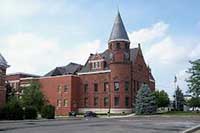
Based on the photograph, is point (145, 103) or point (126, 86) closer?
point (145, 103)

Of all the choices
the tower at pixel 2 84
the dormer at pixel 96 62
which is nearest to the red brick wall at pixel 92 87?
the dormer at pixel 96 62

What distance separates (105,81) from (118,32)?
11.5 metres

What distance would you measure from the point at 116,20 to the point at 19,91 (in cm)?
2752

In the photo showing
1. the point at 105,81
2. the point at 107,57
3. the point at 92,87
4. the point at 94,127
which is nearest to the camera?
the point at 94,127

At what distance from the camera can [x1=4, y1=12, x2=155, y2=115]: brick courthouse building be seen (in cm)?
7844

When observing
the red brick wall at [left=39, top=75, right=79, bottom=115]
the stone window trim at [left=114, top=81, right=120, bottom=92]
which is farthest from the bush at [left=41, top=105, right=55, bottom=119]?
the red brick wall at [left=39, top=75, right=79, bottom=115]

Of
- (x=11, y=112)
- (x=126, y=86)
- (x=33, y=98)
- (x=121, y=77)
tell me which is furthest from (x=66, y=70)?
(x=11, y=112)

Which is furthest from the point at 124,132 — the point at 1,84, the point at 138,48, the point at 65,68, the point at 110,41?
the point at 65,68

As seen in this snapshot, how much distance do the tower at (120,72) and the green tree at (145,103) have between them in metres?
4.86

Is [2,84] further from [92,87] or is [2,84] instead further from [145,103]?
[92,87]

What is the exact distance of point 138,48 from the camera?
86.6 metres

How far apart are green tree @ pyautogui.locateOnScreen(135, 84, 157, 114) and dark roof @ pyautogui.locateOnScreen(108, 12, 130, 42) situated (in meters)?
12.8

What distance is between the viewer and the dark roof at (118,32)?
261 ft

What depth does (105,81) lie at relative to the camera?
81.2 m
